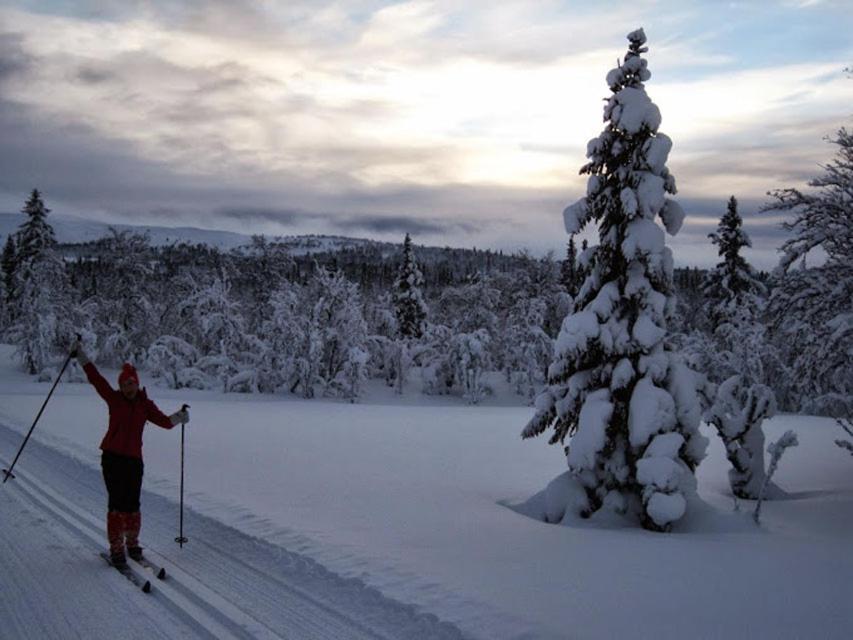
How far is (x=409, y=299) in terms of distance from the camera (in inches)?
2351

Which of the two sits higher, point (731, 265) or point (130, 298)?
point (731, 265)

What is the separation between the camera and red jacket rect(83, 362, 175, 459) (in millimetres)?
7402

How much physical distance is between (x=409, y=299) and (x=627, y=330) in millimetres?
48740

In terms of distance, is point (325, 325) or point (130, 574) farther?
point (325, 325)

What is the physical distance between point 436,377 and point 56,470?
38.7m

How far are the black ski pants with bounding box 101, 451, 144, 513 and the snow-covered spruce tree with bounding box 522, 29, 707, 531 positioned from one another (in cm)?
678

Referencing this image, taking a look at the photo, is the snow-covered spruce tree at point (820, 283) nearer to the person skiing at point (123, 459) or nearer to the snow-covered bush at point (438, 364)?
the person skiing at point (123, 459)

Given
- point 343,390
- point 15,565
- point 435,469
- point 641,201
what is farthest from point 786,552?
point 343,390

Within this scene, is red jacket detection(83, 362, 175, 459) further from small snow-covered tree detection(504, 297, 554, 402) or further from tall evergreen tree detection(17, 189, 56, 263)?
tall evergreen tree detection(17, 189, 56, 263)

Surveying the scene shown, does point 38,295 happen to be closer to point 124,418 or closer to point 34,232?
point 34,232

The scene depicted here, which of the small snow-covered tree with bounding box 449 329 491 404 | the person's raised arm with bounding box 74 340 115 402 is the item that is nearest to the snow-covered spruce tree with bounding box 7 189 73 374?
the small snow-covered tree with bounding box 449 329 491 404

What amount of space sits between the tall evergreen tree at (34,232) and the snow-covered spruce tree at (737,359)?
46.6 meters

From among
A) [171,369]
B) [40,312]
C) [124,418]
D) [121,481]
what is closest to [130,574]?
[121,481]

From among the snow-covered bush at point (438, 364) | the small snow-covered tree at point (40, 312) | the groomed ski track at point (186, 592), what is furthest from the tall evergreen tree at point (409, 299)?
the groomed ski track at point (186, 592)
